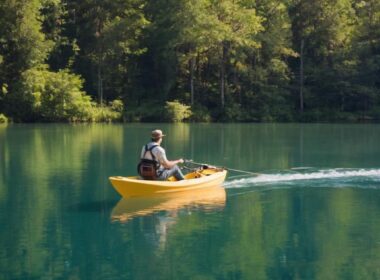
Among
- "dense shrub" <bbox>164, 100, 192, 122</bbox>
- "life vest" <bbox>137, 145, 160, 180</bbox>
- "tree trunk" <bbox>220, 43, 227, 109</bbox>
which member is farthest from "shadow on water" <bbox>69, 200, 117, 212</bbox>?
"tree trunk" <bbox>220, 43, 227, 109</bbox>

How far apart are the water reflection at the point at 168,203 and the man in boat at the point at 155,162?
48 cm

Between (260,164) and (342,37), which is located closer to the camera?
(260,164)

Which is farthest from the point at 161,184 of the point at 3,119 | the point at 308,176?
the point at 3,119

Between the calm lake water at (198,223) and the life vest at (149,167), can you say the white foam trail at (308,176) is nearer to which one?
A: the calm lake water at (198,223)

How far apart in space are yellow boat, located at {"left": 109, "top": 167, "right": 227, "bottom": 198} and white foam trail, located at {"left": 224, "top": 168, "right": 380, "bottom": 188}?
88 centimetres

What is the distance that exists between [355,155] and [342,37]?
104ft

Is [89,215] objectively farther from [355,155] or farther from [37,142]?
[37,142]

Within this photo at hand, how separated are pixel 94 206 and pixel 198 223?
2761mm

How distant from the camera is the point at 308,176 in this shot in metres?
17.7

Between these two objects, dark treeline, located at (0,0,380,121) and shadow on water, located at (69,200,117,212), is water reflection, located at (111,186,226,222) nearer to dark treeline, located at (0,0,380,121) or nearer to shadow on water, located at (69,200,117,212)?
shadow on water, located at (69,200,117,212)

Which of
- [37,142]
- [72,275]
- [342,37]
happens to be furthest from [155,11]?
[72,275]

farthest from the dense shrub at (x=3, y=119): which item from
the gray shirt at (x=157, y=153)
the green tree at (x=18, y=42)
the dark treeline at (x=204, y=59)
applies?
the gray shirt at (x=157, y=153)

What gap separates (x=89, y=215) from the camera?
12.3 metres

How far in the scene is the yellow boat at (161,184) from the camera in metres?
13.4
